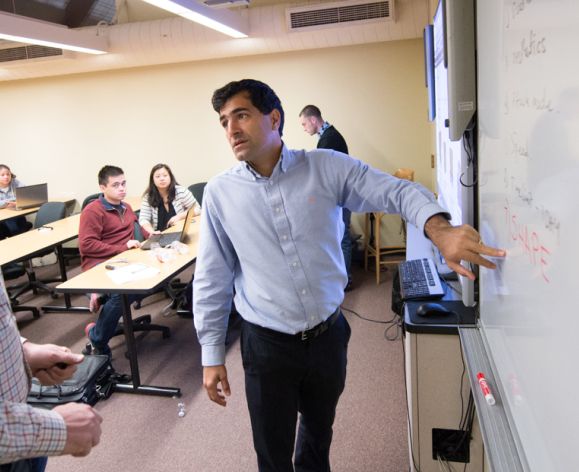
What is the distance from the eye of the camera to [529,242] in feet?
2.95

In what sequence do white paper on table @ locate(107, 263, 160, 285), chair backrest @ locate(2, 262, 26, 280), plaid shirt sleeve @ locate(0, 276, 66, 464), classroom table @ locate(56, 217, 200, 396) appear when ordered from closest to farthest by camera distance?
plaid shirt sleeve @ locate(0, 276, 66, 464), classroom table @ locate(56, 217, 200, 396), white paper on table @ locate(107, 263, 160, 285), chair backrest @ locate(2, 262, 26, 280)

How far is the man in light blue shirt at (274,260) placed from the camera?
1.61m

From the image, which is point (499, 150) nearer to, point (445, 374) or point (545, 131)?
point (545, 131)

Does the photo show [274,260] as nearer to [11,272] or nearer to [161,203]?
[161,203]

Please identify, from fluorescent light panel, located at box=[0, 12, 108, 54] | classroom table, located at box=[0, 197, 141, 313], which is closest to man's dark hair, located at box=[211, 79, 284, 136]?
classroom table, located at box=[0, 197, 141, 313]

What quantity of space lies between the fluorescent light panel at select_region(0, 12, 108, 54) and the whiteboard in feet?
13.8

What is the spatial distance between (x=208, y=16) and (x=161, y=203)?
1.66 m

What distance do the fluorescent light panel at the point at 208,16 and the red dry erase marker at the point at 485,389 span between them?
9.96 feet

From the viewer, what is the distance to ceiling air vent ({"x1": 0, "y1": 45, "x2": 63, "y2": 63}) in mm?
5406

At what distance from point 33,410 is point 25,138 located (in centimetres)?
626

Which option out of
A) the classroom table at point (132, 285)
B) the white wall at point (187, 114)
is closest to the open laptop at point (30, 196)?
the white wall at point (187, 114)

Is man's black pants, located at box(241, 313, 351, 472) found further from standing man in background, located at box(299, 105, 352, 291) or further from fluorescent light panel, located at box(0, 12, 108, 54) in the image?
fluorescent light panel, located at box(0, 12, 108, 54)

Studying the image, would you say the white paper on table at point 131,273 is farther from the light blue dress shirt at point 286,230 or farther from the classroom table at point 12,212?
the classroom table at point 12,212

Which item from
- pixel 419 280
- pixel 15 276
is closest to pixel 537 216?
pixel 419 280
